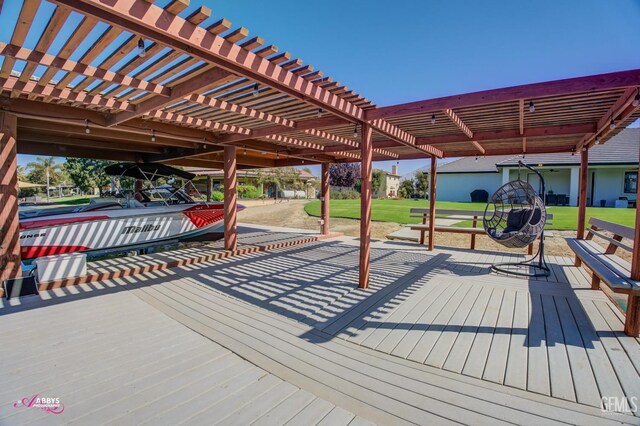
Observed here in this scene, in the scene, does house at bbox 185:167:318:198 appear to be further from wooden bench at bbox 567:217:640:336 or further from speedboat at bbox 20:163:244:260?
wooden bench at bbox 567:217:640:336

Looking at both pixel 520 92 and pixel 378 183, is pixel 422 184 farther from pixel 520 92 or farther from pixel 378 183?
pixel 520 92

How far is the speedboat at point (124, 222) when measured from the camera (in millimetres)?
→ 4750

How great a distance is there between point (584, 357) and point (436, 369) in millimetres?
1298

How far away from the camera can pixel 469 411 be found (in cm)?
188

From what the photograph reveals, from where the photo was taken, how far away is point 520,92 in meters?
3.22

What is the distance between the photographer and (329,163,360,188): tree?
1129 inches

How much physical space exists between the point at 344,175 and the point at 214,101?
25336 mm

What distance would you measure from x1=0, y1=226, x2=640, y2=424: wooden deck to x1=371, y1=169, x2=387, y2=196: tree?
991 inches

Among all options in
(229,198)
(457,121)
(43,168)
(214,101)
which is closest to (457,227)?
(457,121)

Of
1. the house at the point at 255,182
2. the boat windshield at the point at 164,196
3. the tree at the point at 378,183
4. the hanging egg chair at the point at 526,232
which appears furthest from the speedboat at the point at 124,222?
the tree at the point at 378,183

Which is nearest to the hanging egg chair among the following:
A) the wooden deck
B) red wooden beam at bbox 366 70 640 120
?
the wooden deck

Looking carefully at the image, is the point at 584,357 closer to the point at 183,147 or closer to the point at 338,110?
the point at 338,110

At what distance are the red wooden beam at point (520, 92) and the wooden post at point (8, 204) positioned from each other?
4.74 meters

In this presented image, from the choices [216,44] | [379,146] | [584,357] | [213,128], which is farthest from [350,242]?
[216,44]
